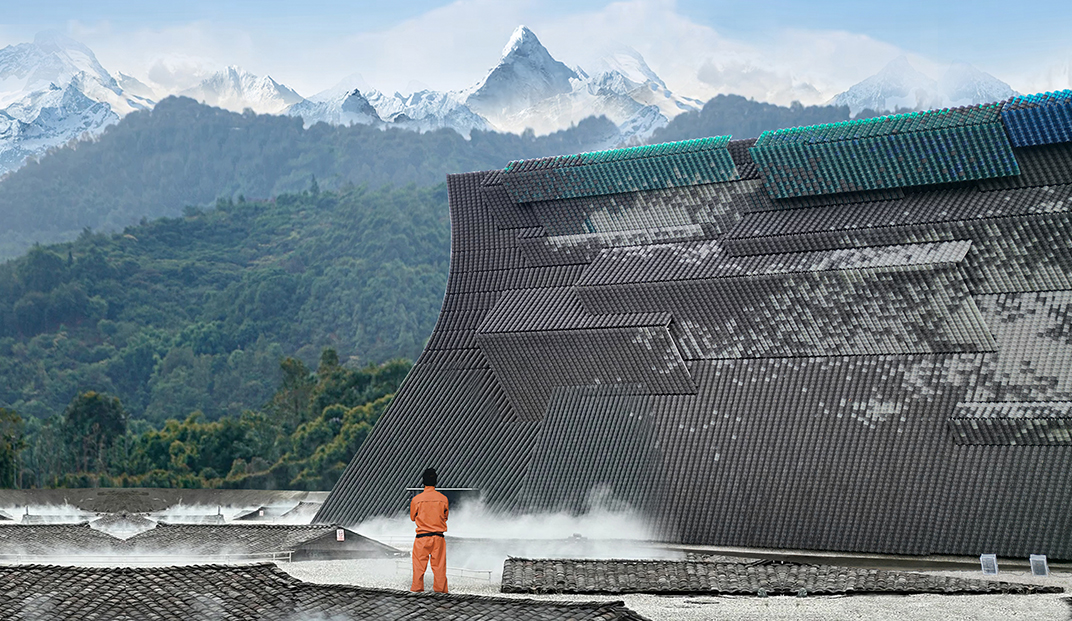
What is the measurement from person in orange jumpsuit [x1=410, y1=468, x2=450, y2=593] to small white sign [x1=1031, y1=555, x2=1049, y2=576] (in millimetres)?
8153

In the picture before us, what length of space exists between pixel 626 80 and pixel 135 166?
152 feet

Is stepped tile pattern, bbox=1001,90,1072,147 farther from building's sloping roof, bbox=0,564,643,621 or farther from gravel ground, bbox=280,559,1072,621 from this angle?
building's sloping roof, bbox=0,564,643,621

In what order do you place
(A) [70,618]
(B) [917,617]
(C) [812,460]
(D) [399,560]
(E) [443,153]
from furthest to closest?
(E) [443,153], (C) [812,460], (D) [399,560], (B) [917,617], (A) [70,618]

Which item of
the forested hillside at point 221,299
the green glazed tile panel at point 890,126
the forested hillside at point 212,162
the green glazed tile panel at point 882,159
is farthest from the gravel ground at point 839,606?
the forested hillside at point 212,162

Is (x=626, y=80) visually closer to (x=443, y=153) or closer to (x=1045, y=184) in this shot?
(x=443, y=153)

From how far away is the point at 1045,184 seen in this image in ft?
66.6

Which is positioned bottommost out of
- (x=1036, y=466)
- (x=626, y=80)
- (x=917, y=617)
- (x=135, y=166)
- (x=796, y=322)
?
(x=917, y=617)

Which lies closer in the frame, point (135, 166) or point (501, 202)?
point (501, 202)

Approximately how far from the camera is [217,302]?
252 ft

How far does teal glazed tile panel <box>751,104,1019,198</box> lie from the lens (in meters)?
20.6

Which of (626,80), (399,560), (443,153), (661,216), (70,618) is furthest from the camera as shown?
(626,80)

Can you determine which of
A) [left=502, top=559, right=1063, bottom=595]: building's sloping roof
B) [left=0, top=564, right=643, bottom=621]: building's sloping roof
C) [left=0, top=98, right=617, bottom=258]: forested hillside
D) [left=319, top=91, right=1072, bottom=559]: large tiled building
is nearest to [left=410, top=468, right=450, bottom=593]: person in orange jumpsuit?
[left=0, top=564, right=643, bottom=621]: building's sloping roof

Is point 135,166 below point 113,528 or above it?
above

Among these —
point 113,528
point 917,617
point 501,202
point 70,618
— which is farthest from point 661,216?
point 70,618
